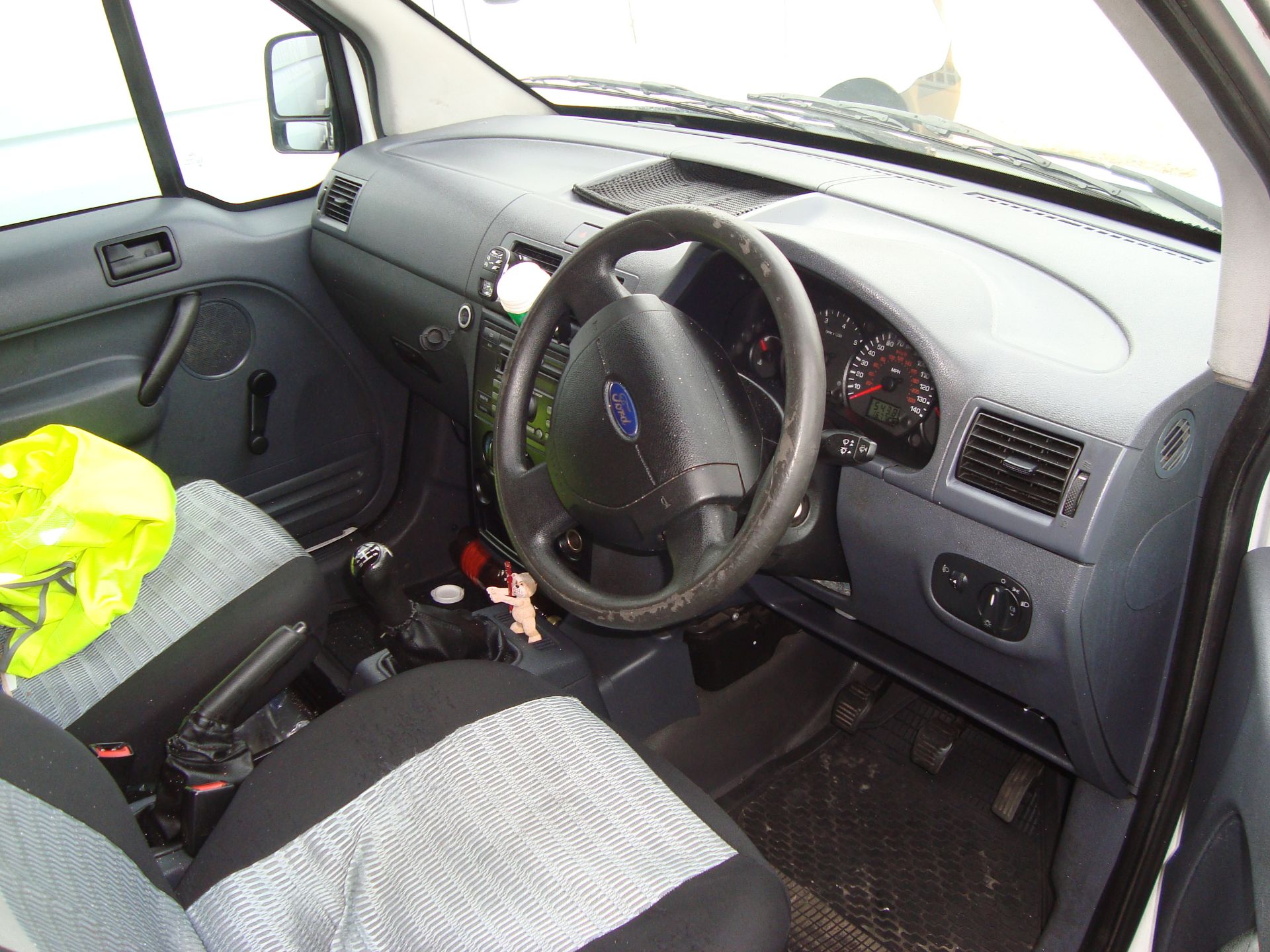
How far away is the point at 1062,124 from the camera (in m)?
1.50

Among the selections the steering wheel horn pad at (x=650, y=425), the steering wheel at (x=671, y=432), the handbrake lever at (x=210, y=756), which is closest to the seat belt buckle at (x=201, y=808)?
the handbrake lever at (x=210, y=756)

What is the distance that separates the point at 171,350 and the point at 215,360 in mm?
112

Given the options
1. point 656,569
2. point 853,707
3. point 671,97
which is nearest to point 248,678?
point 656,569

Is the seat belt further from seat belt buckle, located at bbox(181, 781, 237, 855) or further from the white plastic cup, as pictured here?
the white plastic cup

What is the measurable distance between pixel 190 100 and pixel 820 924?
7.66 ft

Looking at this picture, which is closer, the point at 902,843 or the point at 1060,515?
the point at 1060,515

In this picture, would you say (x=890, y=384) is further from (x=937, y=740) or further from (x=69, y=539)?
(x=69, y=539)

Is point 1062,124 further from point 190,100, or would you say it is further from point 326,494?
point 190,100

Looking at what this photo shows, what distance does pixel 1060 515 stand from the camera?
3.78 ft

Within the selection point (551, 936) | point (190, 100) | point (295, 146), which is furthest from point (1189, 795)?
point (190, 100)

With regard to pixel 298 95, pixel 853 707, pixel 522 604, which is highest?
pixel 298 95

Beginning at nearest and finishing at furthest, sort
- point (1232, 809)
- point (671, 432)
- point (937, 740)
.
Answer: point (1232, 809), point (671, 432), point (937, 740)

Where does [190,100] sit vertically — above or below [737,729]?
above

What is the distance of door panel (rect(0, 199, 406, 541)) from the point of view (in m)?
1.99
